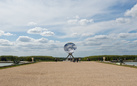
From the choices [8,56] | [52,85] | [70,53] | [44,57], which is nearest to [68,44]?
[70,53]

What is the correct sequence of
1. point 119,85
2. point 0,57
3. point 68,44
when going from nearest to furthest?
1. point 119,85
2. point 0,57
3. point 68,44

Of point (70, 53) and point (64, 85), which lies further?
point (70, 53)

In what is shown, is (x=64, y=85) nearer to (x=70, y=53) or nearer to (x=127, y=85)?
(x=127, y=85)

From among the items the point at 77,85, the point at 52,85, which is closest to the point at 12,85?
the point at 52,85

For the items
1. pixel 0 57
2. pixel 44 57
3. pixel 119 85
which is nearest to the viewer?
pixel 119 85

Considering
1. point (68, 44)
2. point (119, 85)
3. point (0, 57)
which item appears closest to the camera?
point (119, 85)

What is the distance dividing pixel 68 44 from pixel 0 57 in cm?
2724

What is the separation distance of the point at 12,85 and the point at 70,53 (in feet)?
181

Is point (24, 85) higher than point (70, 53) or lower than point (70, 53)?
lower

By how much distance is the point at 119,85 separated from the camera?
35.2 ft

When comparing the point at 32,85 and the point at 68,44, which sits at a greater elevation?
the point at 68,44

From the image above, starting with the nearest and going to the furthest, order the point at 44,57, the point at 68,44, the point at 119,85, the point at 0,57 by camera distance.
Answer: the point at 119,85 < the point at 0,57 < the point at 68,44 < the point at 44,57

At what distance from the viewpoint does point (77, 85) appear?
35.7 feet

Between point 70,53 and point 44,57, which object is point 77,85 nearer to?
point 70,53
